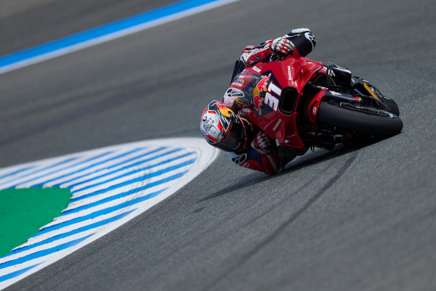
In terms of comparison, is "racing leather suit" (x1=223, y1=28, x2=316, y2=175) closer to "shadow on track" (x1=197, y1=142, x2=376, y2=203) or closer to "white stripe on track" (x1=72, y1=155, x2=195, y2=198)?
"shadow on track" (x1=197, y1=142, x2=376, y2=203)

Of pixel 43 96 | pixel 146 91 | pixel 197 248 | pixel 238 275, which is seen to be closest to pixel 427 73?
pixel 197 248

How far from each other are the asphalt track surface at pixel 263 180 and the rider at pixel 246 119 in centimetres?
25

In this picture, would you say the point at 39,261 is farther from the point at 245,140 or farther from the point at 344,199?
the point at 344,199

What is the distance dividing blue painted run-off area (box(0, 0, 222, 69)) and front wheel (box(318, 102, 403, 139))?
10790mm

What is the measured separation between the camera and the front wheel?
7.26 metres

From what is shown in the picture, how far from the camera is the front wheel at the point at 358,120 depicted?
7258 mm

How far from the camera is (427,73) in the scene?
9.77 meters

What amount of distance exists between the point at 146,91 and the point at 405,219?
9.33m

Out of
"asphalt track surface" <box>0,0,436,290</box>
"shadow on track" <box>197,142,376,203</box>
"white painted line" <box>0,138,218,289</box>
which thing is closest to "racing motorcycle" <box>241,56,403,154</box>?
"shadow on track" <box>197,142,376,203</box>

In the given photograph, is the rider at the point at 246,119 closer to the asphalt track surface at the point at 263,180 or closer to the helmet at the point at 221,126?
the helmet at the point at 221,126

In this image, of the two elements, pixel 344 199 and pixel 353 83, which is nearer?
pixel 344 199

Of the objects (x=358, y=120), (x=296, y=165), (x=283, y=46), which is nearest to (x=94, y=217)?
(x=296, y=165)

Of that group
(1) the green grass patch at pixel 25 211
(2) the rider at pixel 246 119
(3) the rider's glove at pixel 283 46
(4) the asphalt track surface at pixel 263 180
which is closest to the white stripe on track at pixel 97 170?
(1) the green grass patch at pixel 25 211

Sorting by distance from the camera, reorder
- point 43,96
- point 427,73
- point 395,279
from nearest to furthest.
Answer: point 395,279 → point 427,73 → point 43,96
